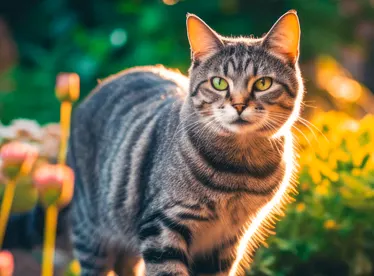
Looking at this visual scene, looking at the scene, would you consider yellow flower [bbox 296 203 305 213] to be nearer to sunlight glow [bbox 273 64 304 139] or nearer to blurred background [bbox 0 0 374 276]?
→ blurred background [bbox 0 0 374 276]

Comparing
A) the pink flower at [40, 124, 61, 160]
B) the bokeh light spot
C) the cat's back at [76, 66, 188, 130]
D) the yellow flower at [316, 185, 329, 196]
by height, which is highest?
the cat's back at [76, 66, 188, 130]

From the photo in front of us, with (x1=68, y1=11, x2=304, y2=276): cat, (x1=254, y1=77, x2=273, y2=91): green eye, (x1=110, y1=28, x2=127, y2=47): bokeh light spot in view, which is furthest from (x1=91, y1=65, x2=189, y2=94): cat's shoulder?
(x1=110, y1=28, x2=127, y2=47): bokeh light spot

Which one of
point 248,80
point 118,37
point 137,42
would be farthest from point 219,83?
point 118,37

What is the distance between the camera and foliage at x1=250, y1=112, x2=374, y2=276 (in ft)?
11.3

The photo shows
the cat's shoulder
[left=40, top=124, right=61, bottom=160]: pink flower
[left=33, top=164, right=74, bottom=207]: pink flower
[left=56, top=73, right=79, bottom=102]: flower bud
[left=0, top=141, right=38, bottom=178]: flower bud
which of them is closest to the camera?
[left=33, top=164, right=74, bottom=207]: pink flower

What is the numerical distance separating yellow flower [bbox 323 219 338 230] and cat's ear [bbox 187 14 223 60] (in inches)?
46.1

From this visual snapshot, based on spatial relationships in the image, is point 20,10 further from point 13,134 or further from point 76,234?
point 76,234

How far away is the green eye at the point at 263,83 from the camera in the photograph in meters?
2.67

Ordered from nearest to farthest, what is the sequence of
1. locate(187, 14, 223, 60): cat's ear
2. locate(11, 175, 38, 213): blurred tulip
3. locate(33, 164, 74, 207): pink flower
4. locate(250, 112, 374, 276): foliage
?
locate(33, 164, 74, 207): pink flower
locate(187, 14, 223, 60): cat's ear
locate(250, 112, 374, 276): foliage
locate(11, 175, 38, 213): blurred tulip

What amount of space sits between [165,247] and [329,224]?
111 cm

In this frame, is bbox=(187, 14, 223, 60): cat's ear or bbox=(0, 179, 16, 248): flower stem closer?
bbox=(0, 179, 16, 248): flower stem

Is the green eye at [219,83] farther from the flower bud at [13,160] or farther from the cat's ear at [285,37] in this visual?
the flower bud at [13,160]

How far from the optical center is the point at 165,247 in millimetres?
2723

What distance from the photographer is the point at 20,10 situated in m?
7.38
